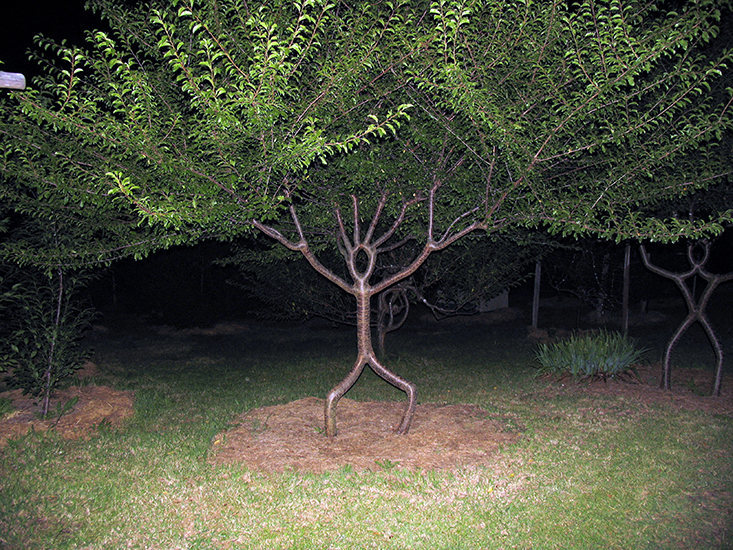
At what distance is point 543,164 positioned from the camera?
5.47 metres

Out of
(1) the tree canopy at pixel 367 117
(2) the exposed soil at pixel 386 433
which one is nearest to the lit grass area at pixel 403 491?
(2) the exposed soil at pixel 386 433

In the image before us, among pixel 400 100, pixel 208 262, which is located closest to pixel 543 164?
pixel 400 100

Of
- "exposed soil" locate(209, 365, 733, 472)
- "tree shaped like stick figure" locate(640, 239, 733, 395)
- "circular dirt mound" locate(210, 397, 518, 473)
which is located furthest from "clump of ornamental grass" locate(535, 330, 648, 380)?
"circular dirt mound" locate(210, 397, 518, 473)

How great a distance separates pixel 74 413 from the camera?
22.9 feet

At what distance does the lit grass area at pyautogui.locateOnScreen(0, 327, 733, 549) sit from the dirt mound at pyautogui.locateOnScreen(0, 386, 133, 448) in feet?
0.84

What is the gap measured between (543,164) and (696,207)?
4.26 meters

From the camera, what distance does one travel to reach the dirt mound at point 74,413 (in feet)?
21.3

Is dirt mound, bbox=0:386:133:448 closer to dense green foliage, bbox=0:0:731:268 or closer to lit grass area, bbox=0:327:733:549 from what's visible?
lit grass area, bbox=0:327:733:549

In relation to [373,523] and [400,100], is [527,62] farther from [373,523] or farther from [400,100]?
[373,523]

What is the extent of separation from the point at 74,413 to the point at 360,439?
12.5ft

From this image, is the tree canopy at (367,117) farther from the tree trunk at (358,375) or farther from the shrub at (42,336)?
the shrub at (42,336)

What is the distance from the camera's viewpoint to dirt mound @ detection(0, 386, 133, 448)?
21.3ft

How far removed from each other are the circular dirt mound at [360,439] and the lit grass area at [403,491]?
22 centimetres

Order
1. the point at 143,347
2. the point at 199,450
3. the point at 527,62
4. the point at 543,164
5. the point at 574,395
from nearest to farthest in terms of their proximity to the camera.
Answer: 1. the point at 527,62
2. the point at 543,164
3. the point at 199,450
4. the point at 574,395
5. the point at 143,347
